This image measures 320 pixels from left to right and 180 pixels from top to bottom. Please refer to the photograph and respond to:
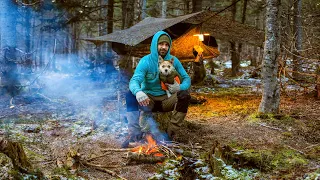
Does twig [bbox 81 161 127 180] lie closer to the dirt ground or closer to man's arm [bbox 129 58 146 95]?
the dirt ground

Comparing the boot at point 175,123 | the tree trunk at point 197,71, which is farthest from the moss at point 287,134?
the tree trunk at point 197,71

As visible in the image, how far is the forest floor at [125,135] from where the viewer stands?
3.53 meters

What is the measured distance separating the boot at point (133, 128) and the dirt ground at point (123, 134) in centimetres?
28

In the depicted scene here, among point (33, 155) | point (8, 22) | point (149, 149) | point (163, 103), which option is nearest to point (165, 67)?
point (163, 103)

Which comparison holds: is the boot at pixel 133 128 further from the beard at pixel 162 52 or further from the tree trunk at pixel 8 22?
the tree trunk at pixel 8 22

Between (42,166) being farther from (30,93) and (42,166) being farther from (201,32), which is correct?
(30,93)

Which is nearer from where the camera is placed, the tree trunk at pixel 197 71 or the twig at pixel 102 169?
the twig at pixel 102 169

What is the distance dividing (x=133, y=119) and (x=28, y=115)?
359 cm

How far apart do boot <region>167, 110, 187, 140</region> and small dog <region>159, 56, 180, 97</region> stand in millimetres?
387

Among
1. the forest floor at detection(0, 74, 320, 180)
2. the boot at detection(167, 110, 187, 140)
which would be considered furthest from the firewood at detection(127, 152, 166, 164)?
the boot at detection(167, 110, 187, 140)

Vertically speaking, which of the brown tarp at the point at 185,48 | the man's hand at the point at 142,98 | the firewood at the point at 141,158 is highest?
the brown tarp at the point at 185,48

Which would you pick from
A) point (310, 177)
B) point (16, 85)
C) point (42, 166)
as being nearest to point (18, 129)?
point (42, 166)

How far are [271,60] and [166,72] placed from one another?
8.86 feet

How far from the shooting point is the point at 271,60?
19.3 ft
